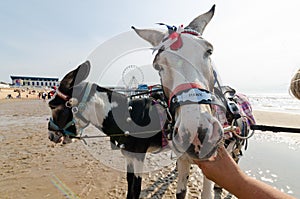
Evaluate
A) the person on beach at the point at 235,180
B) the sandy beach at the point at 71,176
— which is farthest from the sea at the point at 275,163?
the person on beach at the point at 235,180

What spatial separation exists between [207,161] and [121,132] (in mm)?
2146

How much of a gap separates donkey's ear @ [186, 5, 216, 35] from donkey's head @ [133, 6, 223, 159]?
0.18ft

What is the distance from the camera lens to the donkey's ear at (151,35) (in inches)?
104

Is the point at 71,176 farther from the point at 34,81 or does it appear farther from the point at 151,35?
the point at 34,81

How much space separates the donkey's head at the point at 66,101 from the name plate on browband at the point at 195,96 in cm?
208

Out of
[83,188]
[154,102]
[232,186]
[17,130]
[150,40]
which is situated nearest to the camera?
[232,186]

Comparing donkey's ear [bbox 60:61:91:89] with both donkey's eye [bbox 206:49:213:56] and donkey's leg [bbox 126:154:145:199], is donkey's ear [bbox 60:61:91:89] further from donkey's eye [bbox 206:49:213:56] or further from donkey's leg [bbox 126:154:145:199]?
donkey's eye [bbox 206:49:213:56]

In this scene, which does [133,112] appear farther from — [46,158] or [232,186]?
[46,158]

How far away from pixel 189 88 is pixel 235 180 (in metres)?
0.91

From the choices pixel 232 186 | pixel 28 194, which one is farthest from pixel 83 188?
pixel 232 186

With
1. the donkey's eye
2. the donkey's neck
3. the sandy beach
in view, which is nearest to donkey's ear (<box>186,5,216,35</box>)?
the donkey's eye

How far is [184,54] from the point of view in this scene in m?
2.07

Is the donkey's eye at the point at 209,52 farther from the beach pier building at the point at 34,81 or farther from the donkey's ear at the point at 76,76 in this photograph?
the beach pier building at the point at 34,81

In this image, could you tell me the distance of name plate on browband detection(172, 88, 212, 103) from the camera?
1720 millimetres
